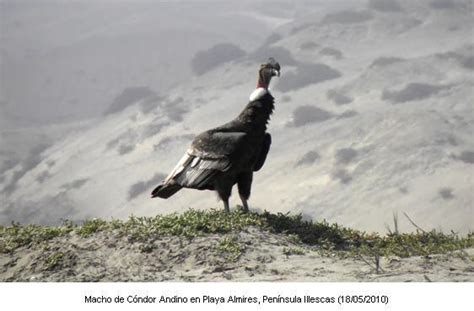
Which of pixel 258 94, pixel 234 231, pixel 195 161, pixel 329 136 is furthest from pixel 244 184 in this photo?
pixel 329 136

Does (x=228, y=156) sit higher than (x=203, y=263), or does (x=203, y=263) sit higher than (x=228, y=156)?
(x=228, y=156)

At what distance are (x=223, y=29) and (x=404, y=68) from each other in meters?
63.5

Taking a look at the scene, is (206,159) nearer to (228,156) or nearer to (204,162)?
(204,162)

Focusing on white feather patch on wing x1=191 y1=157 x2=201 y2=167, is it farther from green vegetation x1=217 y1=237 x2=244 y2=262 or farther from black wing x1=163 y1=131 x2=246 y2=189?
green vegetation x1=217 y1=237 x2=244 y2=262

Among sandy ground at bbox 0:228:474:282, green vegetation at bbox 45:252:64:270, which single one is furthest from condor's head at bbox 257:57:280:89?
green vegetation at bbox 45:252:64:270

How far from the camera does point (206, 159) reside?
47.9 ft

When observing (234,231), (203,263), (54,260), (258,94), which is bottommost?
(203,263)

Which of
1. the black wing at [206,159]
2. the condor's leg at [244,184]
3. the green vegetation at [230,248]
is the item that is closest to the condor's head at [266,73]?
the black wing at [206,159]

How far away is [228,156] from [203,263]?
3.09 meters

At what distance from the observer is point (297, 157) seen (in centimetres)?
11356

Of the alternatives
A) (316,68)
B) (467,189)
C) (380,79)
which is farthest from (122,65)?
(467,189)

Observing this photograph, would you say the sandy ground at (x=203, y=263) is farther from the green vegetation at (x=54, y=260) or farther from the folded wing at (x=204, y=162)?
the folded wing at (x=204, y=162)

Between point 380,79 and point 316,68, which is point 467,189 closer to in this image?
point 380,79

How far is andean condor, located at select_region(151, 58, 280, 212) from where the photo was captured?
567 inches
